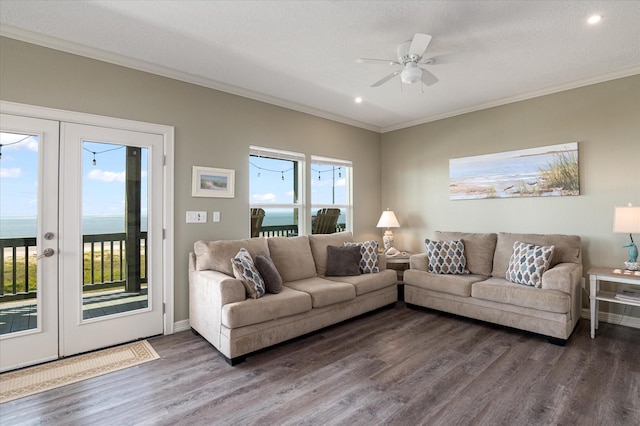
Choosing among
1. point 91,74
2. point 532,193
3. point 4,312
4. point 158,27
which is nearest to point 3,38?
point 91,74

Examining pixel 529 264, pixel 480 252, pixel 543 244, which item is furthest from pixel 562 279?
pixel 480 252

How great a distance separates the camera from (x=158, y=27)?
266 centimetres

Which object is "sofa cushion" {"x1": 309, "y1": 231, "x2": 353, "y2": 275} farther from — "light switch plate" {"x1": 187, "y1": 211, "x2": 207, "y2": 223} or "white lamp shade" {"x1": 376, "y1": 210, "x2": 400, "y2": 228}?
"light switch plate" {"x1": 187, "y1": 211, "x2": 207, "y2": 223}

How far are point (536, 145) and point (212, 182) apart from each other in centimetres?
412

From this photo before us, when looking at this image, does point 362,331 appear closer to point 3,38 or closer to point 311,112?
point 311,112

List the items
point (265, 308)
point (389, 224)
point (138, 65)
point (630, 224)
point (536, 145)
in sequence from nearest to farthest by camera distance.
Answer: point (265, 308) → point (630, 224) → point (138, 65) → point (536, 145) → point (389, 224)

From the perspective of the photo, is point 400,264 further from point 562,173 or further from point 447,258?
point 562,173

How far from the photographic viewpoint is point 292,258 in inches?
155

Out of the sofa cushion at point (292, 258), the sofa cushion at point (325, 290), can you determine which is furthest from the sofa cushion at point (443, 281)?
the sofa cushion at point (292, 258)

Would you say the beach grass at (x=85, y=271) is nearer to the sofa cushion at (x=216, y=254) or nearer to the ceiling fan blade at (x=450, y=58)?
the sofa cushion at (x=216, y=254)

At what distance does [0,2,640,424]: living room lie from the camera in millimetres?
2938

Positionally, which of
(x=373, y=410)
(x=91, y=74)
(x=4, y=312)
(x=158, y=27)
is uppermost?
(x=158, y=27)

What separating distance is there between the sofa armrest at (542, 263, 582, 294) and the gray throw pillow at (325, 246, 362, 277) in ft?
6.57

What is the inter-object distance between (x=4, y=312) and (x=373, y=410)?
119 inches
